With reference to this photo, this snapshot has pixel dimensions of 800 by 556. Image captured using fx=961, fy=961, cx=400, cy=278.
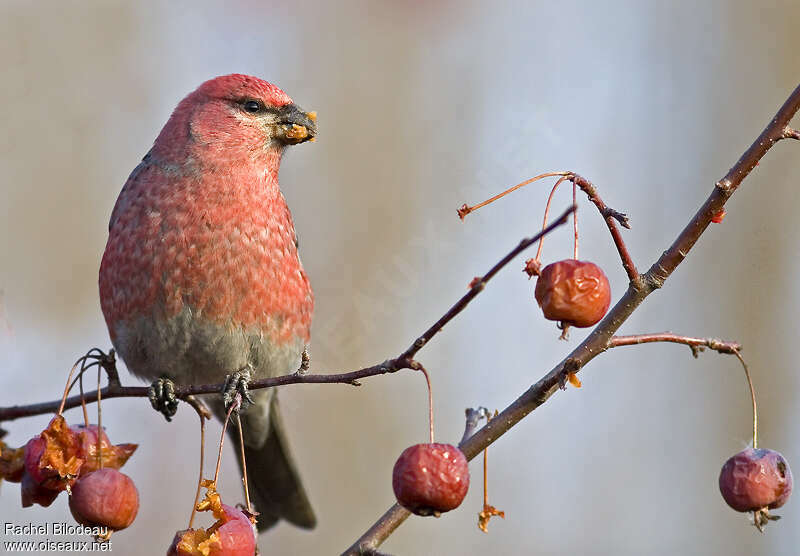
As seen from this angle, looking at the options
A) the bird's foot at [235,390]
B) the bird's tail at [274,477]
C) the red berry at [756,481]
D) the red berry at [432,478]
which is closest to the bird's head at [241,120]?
the bird's foot at [235,390]

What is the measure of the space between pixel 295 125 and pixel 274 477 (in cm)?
155

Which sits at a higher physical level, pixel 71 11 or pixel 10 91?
pixel 71 11

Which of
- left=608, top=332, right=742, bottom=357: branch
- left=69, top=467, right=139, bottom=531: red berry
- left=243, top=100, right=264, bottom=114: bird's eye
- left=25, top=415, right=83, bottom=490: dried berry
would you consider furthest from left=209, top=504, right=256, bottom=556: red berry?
left=243, top=100, right=264, bottom=114: bird's eye

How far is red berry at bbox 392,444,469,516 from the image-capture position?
1.83 meters

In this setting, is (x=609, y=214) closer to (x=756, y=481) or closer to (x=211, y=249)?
(x=756, y=481)

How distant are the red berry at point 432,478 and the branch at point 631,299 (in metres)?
0.28

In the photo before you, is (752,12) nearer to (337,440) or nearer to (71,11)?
(337,440)

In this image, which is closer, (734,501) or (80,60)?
(734,501)

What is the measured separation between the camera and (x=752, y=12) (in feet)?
21.7

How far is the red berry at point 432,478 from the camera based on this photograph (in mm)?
1826

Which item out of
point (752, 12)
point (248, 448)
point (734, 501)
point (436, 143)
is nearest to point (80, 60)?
point (436, 143)

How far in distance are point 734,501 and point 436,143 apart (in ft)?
15.9

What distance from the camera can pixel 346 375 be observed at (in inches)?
74.2

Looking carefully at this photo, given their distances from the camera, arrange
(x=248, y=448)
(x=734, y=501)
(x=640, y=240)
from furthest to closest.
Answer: (x=640, y=240), (x=248, y=448), (x=734, y=501)
